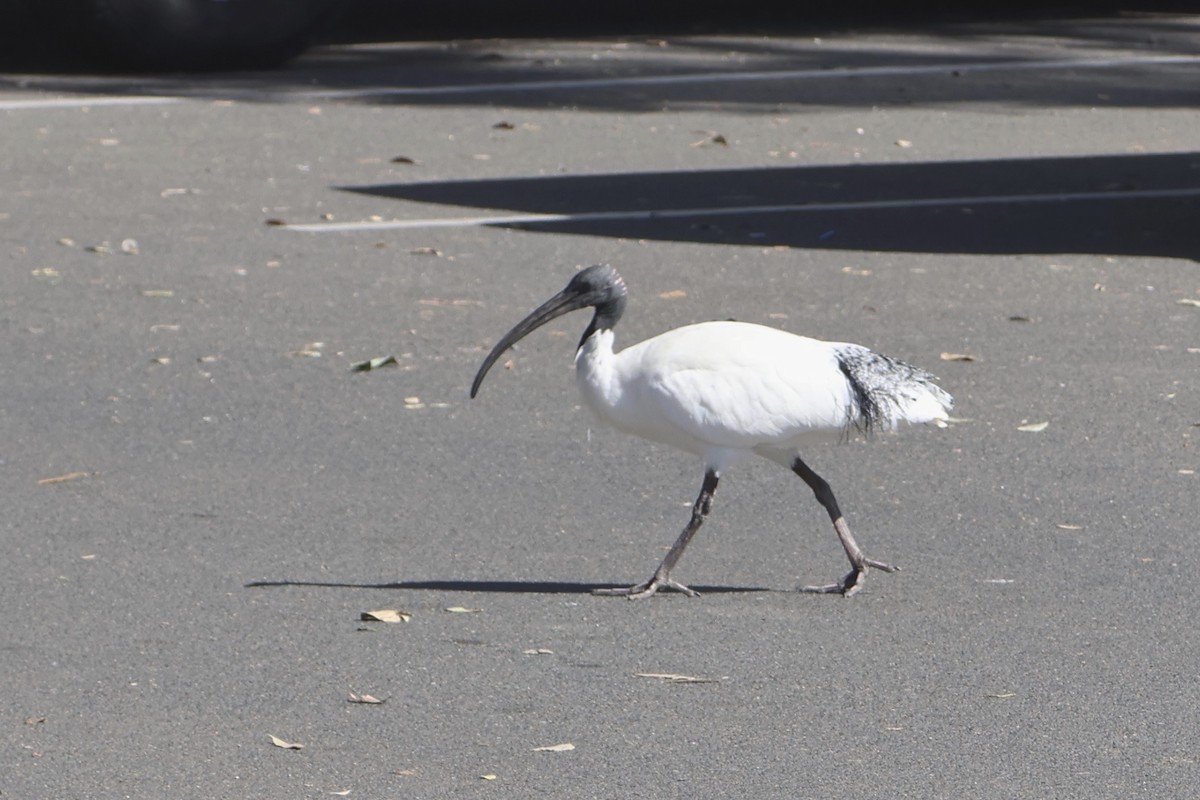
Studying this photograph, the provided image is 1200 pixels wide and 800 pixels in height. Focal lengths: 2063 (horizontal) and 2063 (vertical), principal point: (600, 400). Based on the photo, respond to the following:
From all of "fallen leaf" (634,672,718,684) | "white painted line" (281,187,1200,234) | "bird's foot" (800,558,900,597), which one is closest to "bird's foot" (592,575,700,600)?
"bird's foot" (800,558,900,597)

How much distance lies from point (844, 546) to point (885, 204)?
6.84 meters

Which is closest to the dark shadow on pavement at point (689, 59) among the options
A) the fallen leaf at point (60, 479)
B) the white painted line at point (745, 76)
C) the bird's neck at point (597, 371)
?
the white painted line at point (745, 76)

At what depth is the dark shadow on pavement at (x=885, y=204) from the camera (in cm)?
1148

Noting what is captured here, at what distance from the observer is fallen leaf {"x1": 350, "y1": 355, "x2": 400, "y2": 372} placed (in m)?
8.58

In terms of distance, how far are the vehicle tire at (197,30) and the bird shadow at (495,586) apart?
11.5 m

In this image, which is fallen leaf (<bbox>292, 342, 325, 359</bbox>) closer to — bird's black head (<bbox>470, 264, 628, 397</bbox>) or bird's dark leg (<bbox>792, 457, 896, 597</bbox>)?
bird's black head (<bbox>470, 264, 628, 397</bbox>)

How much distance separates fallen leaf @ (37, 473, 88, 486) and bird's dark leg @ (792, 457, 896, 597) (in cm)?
254

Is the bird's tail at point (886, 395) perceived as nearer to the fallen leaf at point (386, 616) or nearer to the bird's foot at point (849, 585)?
the bird's foot at point (849, 585)

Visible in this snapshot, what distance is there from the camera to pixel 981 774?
461cm

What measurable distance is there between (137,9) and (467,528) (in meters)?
11.2

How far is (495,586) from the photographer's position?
6.02m

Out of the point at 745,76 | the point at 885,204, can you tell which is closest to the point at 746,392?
the point at 885,204

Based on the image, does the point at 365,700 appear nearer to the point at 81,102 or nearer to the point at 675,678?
the point at 675,678

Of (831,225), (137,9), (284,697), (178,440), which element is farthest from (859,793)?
(137,9)
